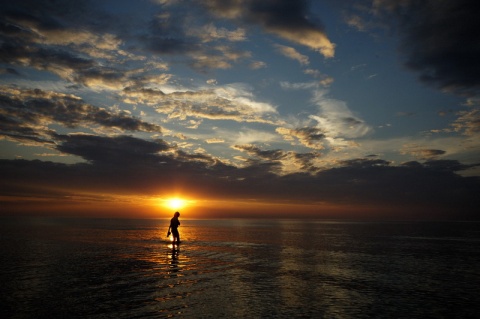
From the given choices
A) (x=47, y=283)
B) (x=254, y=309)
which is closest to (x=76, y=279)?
(x=47, y=283)

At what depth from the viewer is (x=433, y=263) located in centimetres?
2727

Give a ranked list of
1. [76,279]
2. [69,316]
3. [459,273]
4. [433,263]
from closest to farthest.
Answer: [69,316]
[76,279]
[459,273]
[433,263]

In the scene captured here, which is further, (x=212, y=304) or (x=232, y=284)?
(x=232, y=284)

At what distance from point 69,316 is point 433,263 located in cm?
2791

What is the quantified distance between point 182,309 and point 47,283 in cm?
932

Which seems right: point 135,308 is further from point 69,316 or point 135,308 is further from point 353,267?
point 353,267

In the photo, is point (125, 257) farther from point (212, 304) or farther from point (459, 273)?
point (459, 273)

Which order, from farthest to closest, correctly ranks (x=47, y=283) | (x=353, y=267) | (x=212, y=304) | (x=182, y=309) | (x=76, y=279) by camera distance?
(x=353, y=267) → (x=76, y=279) → (x=47, y=283) → (x=212, y=304) → (x=182, y=309)

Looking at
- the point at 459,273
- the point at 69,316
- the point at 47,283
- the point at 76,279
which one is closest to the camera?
the point at 69,316

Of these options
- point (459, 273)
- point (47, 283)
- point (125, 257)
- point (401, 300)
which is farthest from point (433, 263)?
point (47, 283)

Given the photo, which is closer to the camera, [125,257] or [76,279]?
[76,279]

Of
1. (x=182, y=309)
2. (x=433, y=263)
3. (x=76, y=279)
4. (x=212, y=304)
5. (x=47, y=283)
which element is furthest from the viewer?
(x=433, y=263)

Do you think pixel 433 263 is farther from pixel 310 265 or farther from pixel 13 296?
pixel 13 296

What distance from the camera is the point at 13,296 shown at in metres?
14.1
